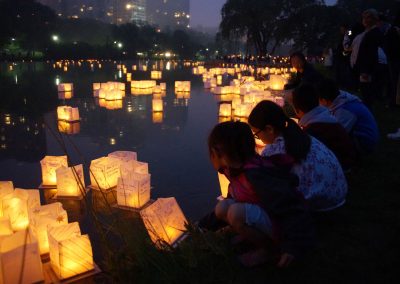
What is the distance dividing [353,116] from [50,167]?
10.6ft

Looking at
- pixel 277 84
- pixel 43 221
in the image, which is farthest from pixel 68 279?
pixel 277 84

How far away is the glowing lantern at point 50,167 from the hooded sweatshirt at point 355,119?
2.96 m

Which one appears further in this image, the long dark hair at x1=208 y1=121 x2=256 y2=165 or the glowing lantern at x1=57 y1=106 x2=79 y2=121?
the glowing lantern at x1=57 y1=106 x2=79 y2=121

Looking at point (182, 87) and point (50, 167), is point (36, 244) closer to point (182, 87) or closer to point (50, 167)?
point (50, 167)

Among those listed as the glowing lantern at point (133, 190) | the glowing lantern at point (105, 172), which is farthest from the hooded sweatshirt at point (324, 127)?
the glowing lantern at point (105, 172)

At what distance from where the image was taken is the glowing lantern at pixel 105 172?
3.91 m

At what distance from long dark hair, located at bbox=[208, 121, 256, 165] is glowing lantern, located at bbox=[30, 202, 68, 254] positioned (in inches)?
54.7

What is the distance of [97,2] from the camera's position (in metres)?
131

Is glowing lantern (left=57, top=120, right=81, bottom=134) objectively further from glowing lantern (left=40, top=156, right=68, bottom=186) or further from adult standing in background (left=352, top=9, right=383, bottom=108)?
adult standing in background (left=352, top=9, right=383, bottom=108)

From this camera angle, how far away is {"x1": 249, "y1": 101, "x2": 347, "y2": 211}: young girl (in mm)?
2494

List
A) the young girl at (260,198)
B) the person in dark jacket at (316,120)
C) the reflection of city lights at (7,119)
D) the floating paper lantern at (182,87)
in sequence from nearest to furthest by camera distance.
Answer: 1. the young girl at (260,198)
2. the person in dark jacket at (316,120)
3. the reflection of city lights at (7,119)
4. the floating paper lantern at (182,87)

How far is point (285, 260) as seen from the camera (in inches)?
82.4

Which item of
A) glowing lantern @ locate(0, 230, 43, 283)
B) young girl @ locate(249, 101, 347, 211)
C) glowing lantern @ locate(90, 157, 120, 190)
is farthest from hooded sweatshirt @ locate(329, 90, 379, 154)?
glowing lantern @ locate(0, 230, 43, 283)

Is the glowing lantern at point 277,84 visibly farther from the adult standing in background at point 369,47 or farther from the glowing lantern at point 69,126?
the glowing lantern at point 69,126
